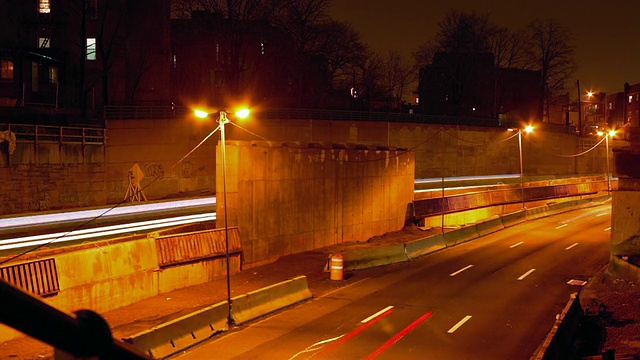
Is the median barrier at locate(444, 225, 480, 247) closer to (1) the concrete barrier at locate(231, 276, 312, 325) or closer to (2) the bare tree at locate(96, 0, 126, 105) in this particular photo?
(1) the concrete barrier at locate(231, 276, 312, 325)

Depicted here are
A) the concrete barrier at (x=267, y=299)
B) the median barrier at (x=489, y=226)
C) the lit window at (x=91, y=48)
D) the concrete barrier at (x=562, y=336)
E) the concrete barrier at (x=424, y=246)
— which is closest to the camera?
the concrete barrier at (x=562, y=336)

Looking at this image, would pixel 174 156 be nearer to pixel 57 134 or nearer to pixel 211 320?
pixel 57 134

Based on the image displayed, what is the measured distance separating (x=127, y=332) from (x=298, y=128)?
39.5 m

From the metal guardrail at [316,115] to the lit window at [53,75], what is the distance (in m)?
11.3

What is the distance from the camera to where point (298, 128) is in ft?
181

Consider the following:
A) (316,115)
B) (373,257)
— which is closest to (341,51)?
(316,115)

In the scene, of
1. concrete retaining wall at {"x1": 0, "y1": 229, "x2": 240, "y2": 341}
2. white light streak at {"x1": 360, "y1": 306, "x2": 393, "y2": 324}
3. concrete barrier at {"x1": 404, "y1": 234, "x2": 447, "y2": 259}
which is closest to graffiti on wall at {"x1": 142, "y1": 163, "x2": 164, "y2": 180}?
concrete barrier at {"x1": 404, "y1": 234, "x2": 447, "y2": 259}

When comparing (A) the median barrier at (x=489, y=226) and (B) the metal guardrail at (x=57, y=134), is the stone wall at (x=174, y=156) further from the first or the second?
(A) the median barrier at (x=489, y=226)

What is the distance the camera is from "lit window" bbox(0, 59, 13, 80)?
5112cm

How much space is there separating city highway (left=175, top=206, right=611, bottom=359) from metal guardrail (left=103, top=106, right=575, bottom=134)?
26410 millimetres

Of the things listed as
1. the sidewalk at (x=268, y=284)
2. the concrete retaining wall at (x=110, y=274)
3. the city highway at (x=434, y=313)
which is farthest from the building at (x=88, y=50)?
the city highway at (x=434, y=313)

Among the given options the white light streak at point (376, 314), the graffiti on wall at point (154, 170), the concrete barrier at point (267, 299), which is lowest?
the white light streak at point (376, 314)

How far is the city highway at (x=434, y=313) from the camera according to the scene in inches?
622

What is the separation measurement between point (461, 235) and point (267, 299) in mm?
19742
